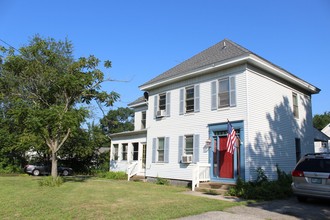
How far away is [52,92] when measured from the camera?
17.1 meters

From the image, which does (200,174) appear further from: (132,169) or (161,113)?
(132,169)

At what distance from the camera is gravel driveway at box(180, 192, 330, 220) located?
25.8ft

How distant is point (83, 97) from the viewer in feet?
58.5

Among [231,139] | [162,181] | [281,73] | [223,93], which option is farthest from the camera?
[162,181]

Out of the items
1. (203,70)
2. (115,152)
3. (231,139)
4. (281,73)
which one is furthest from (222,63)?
(115,152)

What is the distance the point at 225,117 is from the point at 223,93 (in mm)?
1287

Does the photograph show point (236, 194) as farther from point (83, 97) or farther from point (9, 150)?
point (9, 150)

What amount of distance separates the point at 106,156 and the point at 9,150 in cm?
873

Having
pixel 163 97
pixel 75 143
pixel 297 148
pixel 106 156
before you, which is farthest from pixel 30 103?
pixel 297 148

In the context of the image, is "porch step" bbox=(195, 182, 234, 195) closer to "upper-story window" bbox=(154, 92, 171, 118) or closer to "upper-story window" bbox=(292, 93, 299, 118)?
"upper-story window" bbox=(154, 92, 171, 118)

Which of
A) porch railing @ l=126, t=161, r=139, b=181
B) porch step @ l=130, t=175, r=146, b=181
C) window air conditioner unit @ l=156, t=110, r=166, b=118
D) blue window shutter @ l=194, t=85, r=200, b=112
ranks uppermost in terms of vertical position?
blue window shutter @ l=194, t=85, r=200, b=112

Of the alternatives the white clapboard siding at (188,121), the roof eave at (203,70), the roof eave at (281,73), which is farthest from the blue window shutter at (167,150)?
the roof eave at (281,73)

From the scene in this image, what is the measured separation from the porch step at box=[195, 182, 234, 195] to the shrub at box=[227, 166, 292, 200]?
540mm

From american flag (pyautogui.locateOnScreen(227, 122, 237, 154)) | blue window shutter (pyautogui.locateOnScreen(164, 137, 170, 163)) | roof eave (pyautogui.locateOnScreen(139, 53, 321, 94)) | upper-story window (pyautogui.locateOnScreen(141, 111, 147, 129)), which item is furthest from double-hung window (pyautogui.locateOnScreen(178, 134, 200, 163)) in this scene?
upper-story window (pyautogui.locateOnScreen(141, 111, 147, 129))
